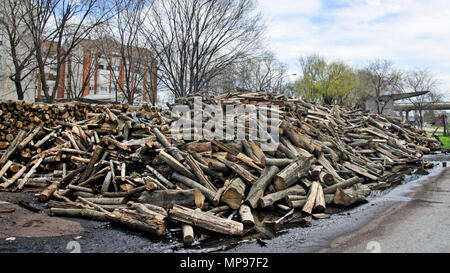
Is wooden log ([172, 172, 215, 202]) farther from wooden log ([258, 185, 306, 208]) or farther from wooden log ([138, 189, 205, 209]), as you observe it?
wooden log ([258, 185, 306, 208])

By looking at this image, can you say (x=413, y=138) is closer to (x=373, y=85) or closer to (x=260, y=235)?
(x=260, y=235)

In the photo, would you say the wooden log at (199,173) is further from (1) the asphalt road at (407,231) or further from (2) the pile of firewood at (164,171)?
(1) the asphalt road at (407,231)

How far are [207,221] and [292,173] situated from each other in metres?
2.76

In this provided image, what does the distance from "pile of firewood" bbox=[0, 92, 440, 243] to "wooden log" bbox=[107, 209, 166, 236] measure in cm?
2

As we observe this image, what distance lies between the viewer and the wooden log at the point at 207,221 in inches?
189

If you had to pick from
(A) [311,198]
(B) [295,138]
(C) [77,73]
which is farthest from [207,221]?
(C) [77,73]

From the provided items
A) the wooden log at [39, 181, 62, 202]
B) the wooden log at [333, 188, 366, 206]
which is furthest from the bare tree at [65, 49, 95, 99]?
the wooden log at [333, 188, 366, 206]

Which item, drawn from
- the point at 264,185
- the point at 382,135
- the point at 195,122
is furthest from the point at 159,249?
the point at 382,135

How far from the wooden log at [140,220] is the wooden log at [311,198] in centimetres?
293

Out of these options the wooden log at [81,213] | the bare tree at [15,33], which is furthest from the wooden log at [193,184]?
the bare tree at [15,33]

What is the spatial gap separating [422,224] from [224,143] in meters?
4.80

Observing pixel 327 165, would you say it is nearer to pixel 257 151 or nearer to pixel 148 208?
pixel 257 151

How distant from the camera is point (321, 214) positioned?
6016mm

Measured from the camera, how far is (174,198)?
5.77 m
